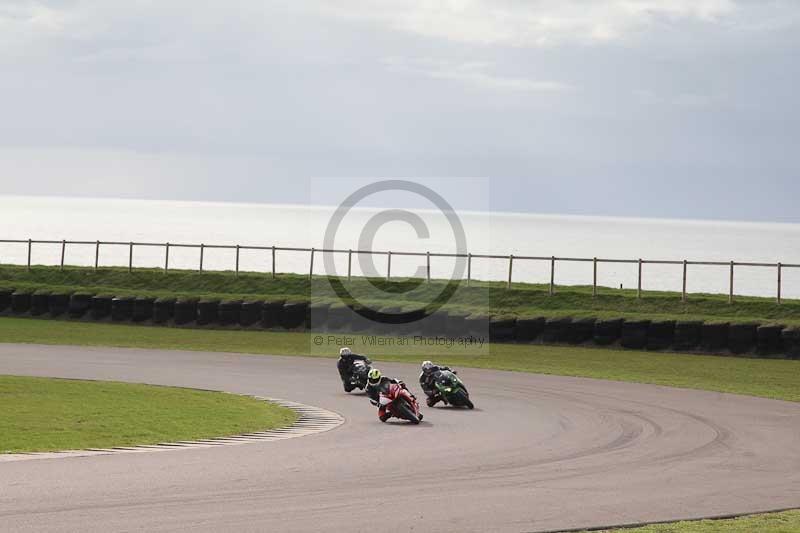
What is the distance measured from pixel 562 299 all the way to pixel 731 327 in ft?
36.2

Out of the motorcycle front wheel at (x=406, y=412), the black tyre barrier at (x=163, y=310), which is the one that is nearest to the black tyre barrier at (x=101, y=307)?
the black tyre barrier at (x=163, y=310)

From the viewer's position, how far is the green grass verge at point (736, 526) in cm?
1159

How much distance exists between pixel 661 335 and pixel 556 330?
3.21 m

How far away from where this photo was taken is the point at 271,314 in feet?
137

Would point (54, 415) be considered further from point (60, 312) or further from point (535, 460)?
point (60, 312)

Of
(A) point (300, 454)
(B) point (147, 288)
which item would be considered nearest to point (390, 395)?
(A) point (300, 454)

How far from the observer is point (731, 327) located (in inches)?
1388

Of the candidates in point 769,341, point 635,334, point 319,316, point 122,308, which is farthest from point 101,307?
point 769,341

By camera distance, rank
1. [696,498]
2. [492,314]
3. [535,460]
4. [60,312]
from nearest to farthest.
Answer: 1. [696,498]
2. [535,460]
3. [492,314]
4. [60,312]

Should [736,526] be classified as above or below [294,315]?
below

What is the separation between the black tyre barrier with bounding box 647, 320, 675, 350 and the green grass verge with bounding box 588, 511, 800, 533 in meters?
23.8

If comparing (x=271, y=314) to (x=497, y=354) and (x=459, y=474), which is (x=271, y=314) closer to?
(x=497, y=354)

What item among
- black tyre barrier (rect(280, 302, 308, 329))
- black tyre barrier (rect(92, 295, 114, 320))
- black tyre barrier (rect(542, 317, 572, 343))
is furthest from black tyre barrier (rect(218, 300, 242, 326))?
black tyre barrier (rect(542, 317, 572, 343))

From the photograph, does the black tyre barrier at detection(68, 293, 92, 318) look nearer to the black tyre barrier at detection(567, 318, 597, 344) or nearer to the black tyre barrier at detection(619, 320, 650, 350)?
the black tyre barrier at detection(567, 318, 597, 344)
